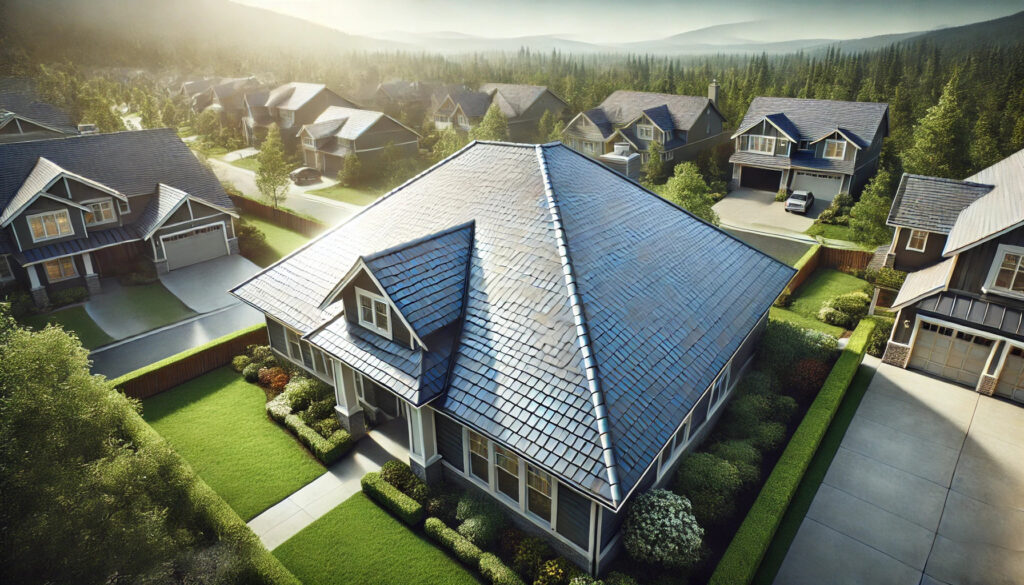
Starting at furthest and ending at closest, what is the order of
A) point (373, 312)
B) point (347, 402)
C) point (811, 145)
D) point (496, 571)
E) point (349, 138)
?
point (349, 138) < point (811, 145) < point (347, 402) < point (373, 312) < point (496, 571)

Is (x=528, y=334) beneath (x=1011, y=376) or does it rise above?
above

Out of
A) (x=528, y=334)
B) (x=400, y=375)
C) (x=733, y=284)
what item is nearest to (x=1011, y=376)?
(x=733, y=284)

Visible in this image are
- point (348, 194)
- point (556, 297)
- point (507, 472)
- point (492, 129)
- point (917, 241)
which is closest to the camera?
point (556, 297)

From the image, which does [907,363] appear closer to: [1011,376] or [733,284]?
[1011,376]

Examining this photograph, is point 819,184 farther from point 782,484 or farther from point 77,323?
point 77,323

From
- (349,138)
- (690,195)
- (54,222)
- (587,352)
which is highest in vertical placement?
(690,195)

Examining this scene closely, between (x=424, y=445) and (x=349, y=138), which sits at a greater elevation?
(x=349, y=138)

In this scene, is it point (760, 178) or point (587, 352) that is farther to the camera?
point (760, 178)

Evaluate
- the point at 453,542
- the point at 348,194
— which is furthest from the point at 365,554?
the point at 348,194
